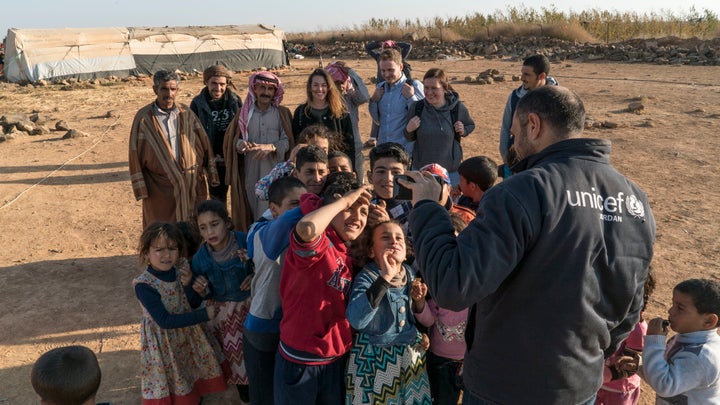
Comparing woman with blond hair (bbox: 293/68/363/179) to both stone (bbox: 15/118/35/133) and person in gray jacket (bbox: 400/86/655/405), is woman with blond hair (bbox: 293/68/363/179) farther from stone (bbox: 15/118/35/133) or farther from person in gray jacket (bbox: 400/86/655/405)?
stone (bbox: 15/118/35/133)

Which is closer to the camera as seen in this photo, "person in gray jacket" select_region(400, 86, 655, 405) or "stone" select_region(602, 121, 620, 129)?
"person in gray jacket" select_region(400, 86, 655, 405)

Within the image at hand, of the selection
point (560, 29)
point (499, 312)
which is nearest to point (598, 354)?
point (499, 312)

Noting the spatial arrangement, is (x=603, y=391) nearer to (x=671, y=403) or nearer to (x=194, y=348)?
(x=671, y=403)

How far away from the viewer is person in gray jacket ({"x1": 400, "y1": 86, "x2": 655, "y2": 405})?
5.47 ft

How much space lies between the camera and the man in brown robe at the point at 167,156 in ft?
15.9

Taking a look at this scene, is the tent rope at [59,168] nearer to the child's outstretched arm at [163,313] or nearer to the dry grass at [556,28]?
the child's outstretched arm at [163,313]

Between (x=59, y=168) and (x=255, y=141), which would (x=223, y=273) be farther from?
(x=59, y=168)

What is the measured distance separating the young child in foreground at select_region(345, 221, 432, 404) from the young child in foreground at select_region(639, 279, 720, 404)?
3.54 feet

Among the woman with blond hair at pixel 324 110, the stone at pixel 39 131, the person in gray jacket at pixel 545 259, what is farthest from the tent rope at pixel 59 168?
the person in gray jacket at pixel 545 259

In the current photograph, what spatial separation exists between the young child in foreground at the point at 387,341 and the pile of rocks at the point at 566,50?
2003 cm

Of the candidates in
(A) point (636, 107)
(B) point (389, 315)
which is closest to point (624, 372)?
(B) point (389, 315)

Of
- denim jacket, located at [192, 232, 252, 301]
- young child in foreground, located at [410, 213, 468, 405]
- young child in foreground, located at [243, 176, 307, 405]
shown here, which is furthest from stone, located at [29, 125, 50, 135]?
young child in foreground, located at [410, 213, 468, 405]

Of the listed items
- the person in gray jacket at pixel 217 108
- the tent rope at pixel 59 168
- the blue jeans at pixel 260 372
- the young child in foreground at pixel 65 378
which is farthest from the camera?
the tent rope at pixel 59 168

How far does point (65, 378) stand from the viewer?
6.97 ft
